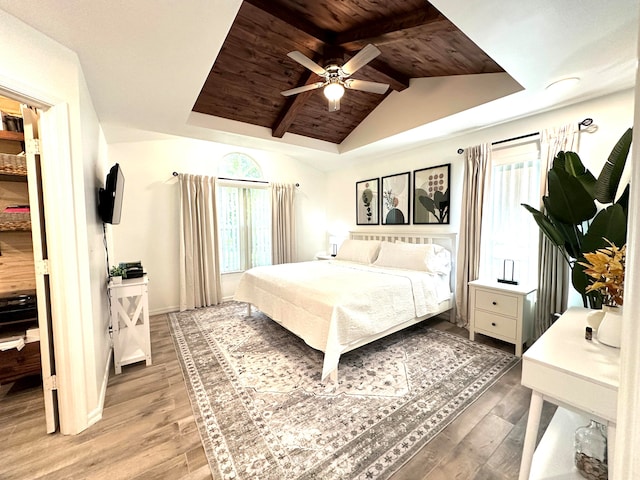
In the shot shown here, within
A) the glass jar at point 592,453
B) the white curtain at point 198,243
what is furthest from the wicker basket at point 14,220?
the glass jar at point 592,453

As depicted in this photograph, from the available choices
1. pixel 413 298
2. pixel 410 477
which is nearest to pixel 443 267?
pixel 413 298

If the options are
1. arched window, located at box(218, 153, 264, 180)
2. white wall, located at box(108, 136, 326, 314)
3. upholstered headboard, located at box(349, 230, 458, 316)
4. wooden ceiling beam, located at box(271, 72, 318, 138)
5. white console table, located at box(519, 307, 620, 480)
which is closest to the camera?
white console table, located at box(519, 307, 620, 480)

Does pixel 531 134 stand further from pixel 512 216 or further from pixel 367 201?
pixel 367 201

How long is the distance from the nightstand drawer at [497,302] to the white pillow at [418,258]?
55cm

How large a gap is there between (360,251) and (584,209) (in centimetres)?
254

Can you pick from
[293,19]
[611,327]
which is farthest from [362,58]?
[611,327]

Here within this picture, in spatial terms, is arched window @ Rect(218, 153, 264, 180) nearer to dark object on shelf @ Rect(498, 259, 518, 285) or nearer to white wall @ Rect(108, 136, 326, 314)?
white wall @ Rect(108, 136, 326, 314)

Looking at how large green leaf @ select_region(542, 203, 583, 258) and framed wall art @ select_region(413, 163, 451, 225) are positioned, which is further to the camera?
framed wall art @ select_region(413, 163, 451, 225)

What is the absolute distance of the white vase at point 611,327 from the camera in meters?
1.19

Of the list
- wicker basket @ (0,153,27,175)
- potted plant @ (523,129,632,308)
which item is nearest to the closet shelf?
wicker basket @ (0,153,27,175)

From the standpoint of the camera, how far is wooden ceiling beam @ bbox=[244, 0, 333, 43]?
2.04 meters

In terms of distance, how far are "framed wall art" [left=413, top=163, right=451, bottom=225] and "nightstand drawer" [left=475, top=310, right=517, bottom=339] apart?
1.29 metres

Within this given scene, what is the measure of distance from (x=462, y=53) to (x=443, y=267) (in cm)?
226

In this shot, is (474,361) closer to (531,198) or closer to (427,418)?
(427,418)
